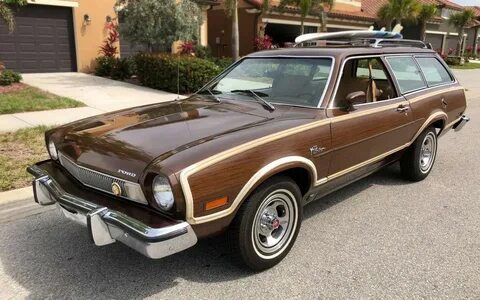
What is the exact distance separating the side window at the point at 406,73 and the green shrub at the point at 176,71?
8.04 meters

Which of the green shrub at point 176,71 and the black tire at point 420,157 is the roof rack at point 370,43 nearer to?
the black tire at point 420,157

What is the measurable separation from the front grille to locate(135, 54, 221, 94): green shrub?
918 cm

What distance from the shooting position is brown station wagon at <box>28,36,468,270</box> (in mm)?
2793

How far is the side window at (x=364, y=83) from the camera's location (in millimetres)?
4082

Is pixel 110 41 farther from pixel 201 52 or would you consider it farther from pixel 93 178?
pixel 93 178

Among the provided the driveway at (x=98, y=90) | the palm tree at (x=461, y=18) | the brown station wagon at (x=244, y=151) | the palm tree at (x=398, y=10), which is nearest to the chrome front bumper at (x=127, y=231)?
the brown station wagon at (x=244, y=151)

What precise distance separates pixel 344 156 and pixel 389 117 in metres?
0.91

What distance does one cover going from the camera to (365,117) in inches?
165

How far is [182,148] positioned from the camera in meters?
2.97

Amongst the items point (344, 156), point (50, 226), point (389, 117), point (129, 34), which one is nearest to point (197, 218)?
point (344, 156)

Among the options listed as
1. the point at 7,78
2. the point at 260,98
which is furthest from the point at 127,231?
the point at 7,78

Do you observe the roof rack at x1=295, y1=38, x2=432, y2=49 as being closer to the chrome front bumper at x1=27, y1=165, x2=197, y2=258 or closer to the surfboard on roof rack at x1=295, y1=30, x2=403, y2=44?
the surfboard on roof rack at x1=295, y1=30, x2=403, y2=44

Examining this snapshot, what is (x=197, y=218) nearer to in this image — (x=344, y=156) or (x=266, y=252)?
(x=266, y=252)

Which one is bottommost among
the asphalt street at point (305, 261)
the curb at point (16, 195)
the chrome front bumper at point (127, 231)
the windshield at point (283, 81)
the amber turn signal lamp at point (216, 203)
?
the asphalt street at point (305, 261)
